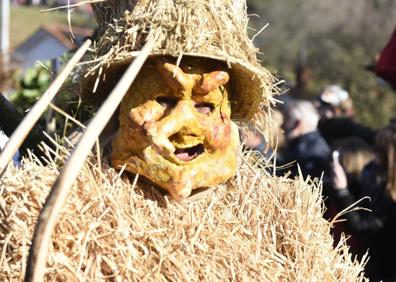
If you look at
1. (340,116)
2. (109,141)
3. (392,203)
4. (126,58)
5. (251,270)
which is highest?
(126,58)

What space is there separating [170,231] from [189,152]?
0.88 ft

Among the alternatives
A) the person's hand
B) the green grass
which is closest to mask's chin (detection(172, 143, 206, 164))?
the person's hand

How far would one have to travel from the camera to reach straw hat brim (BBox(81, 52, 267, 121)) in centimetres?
238

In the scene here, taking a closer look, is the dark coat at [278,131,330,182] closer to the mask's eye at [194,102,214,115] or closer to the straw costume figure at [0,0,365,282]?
the straw costume figure at [0,0,365,282]

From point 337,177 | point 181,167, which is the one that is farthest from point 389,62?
point 181,167

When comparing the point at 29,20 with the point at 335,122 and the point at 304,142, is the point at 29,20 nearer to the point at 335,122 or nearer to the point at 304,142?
the point at 335,122

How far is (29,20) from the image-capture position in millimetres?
29250

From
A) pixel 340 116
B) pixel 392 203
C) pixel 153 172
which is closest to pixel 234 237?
pixel 153 172

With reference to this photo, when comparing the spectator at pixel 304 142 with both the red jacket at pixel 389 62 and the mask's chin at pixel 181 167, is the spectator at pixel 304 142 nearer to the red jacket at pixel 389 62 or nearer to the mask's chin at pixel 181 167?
the red jacket at pixel 389 62

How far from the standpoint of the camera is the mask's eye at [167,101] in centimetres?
244

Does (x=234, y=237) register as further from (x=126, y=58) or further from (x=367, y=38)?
(x=367, y=38)

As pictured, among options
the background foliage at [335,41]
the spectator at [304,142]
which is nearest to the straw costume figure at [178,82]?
the spectator at [304,142]

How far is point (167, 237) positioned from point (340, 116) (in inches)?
149

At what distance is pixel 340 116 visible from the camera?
5.93m
